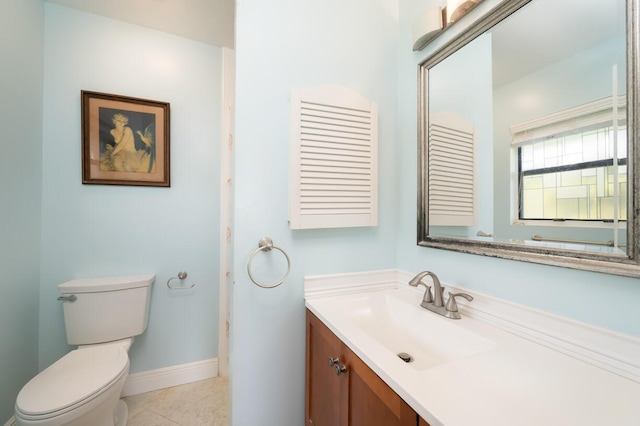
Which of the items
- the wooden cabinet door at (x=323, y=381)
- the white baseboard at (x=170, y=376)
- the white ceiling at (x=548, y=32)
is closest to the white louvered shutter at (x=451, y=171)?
the white ceiling at (x=548, y=32)

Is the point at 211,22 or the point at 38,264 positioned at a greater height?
the point at 211,22

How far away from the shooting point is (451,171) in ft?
3.62

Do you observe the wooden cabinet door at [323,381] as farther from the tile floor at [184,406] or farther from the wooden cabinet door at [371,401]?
the tile floor at [184,406]

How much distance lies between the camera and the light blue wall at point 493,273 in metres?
0.63

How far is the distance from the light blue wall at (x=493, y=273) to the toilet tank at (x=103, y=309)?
1.67m

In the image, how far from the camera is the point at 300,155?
3.57 feet

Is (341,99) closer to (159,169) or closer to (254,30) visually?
(254,30)

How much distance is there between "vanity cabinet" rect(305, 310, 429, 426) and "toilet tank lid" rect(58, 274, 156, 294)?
1223 millimetres

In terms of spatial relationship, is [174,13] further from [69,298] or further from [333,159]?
[69,298]

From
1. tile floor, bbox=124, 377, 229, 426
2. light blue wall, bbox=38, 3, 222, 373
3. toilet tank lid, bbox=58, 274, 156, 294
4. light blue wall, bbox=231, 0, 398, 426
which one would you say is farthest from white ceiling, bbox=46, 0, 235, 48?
tile floor, bbox=124, 377, 229, 426

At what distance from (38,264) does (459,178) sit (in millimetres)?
2409

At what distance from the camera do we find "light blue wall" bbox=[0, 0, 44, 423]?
128 cm

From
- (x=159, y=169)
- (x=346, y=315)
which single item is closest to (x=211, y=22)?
(x=159, y=169)

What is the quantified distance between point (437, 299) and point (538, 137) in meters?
0.66
